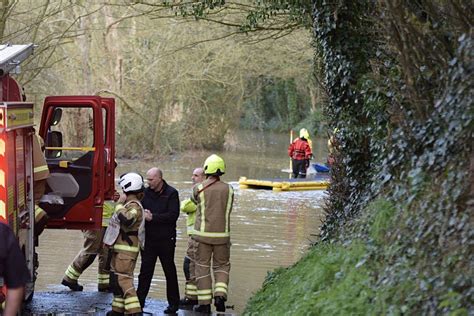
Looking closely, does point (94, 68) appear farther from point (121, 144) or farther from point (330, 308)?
point (330, 308)

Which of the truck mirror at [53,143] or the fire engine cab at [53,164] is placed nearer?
the fire engine cab at [53,164]

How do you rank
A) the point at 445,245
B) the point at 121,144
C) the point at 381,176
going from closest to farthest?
1. the point at 445,245
2. the point at 381,176
3. the point at 121,144

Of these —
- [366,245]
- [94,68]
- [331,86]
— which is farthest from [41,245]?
[94,68]

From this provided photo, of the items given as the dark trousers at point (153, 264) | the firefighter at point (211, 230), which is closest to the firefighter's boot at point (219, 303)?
the firefighter at point (211, 230)

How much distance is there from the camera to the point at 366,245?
770 cm

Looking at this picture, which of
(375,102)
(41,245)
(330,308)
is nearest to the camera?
(330,308)

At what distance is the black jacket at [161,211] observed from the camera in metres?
11.3

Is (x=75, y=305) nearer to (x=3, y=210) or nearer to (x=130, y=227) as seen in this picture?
(x=130, y=227)

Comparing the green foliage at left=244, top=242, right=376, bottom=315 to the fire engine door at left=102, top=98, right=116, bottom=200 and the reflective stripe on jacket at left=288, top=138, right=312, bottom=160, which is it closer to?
the fire engine door at left=102, top=98, right=116, bottom=200

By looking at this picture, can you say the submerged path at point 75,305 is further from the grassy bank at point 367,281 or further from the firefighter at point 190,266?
the grassy bank at point 367,281

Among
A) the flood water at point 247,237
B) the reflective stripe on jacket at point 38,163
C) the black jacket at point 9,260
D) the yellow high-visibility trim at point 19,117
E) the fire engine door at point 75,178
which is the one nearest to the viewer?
the black jacket at point 9,260

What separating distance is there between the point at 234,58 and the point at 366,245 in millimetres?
35214

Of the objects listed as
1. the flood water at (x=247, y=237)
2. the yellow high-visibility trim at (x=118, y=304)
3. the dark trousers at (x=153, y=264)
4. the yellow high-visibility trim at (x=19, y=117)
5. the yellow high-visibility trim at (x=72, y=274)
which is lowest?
the flood water at (x=247, y=237)

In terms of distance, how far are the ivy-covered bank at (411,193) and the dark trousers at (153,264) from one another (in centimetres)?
119
